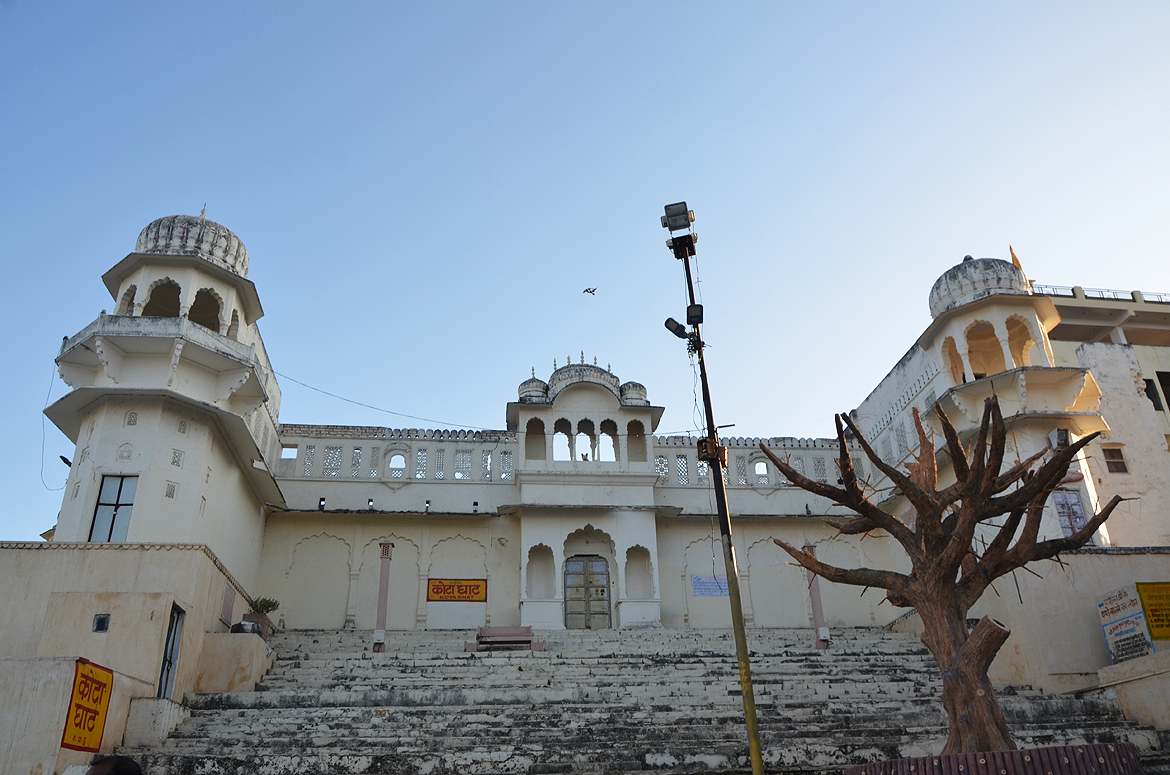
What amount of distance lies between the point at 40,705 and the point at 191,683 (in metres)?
3.88

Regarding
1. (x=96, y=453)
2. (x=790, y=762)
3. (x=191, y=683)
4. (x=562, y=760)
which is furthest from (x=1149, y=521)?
(x=96, y=453)

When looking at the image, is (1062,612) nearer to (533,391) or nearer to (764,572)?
(764,572)

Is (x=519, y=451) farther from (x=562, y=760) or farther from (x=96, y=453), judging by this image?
(x=562, y=760)

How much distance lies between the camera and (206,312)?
20.1m

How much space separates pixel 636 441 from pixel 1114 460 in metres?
13.9

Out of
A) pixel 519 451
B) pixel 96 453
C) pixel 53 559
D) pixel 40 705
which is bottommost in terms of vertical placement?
pixel 40 705

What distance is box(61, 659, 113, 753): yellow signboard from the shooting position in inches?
391

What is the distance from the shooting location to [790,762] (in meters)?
10.3

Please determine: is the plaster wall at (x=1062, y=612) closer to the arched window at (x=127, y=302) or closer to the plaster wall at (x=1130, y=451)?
the plaster wall at (x=1130, y=451)

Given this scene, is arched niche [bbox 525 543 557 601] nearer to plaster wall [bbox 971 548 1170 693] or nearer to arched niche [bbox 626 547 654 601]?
arched niche [bbox 626 547 654 601]

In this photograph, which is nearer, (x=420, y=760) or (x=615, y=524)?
(x=420, y=760)

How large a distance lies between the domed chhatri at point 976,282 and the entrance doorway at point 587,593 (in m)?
9.96

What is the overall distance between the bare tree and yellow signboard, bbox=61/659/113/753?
808 centimetres

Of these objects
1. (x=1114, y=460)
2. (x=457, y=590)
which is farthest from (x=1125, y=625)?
(x=457, y=590)
